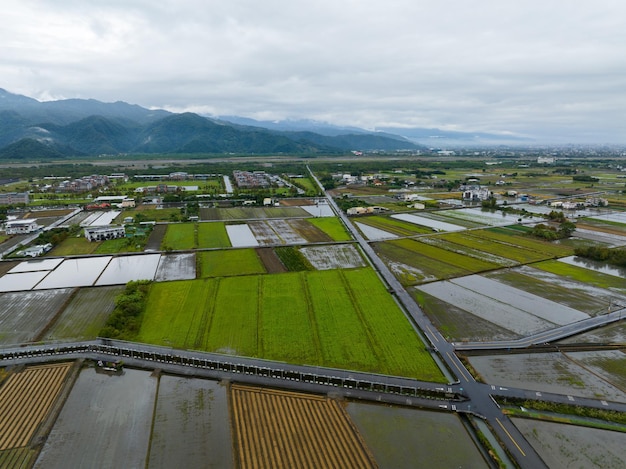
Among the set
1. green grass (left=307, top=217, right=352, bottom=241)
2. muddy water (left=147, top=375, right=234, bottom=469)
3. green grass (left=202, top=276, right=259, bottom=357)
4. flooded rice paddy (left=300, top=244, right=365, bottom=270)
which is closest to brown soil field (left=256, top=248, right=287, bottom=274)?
green grass (left=202, top=276, right=259, bottom=357)

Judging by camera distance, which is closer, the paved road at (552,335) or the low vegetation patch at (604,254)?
the paved road at (552,335)

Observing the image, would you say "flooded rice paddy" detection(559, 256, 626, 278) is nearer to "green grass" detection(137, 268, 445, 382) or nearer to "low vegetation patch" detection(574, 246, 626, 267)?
"low vegetation patch" detection(574, 246, 626, 267)

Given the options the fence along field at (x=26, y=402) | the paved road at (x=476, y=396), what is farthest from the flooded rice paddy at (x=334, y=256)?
the fence along field at (x=26, y=402)

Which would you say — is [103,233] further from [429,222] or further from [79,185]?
[79,185]

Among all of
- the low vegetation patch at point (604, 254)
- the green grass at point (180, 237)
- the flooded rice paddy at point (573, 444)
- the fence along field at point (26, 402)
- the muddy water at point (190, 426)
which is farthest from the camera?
the green grass at point (180, 237)

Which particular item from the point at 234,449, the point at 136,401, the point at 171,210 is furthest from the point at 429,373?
the point at 171,210

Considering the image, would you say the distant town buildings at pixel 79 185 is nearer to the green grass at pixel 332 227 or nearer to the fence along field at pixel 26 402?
the green grass at pixel 332 227

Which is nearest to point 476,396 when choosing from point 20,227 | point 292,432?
point 292,432

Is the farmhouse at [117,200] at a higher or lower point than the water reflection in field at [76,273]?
higher
